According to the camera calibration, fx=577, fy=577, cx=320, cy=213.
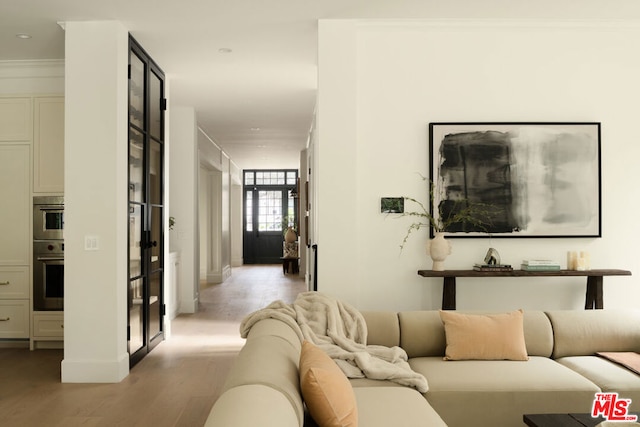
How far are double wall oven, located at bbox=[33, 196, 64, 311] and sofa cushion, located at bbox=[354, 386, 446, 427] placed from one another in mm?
3853

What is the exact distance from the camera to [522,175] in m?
4.60

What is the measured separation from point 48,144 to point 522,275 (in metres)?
4.52

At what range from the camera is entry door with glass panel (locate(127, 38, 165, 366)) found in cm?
488

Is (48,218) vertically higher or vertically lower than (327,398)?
higher

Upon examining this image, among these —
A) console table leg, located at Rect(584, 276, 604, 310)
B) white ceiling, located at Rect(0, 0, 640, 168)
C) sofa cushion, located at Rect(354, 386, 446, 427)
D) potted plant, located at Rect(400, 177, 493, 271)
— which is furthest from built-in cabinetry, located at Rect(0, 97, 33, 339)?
console table leg, located at Rect(584, 276, 604, 310)

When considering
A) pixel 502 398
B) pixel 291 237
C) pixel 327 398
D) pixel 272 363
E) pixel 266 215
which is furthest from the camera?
pixel 266 215

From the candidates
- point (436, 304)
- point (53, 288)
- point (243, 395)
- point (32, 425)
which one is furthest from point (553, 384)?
point (53, 288)

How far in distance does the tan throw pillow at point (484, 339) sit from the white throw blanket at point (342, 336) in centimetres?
32

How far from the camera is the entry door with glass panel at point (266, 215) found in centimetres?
1666

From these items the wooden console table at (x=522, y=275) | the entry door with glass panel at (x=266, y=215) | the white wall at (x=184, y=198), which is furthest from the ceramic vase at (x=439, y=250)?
the entry door with glass panel at (x=266, y=215)

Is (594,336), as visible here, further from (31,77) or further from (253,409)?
(31,77)

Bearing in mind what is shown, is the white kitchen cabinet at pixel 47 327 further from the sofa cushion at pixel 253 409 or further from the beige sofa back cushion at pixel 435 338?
the sofa cushion at pixel 253 409

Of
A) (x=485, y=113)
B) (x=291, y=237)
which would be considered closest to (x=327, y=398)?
(x=485, y=113)

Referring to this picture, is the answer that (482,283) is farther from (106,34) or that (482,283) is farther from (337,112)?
(106,34)
